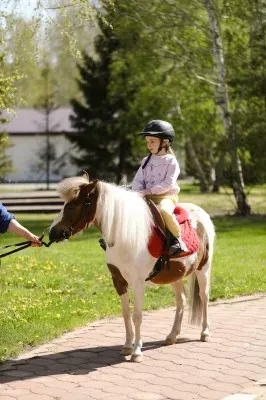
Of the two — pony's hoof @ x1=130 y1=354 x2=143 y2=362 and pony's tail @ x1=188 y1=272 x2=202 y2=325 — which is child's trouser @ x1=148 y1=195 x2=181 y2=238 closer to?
pony's tail @ x1=188 y1=272 x2=202 y2=325

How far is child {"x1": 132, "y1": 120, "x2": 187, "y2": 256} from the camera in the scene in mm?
8141

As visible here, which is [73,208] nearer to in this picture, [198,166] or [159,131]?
[159,131]

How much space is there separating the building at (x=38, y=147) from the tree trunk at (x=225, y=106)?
32.1 m

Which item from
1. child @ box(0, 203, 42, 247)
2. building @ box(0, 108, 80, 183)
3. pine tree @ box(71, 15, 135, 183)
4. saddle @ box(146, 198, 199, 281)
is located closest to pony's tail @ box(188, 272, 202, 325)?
saddle @ box(146, 198, 199, 281)

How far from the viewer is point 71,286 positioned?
502 inches

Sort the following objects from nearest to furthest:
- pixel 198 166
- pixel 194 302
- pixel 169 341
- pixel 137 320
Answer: pixel 137 320
pixel 169 341
pixel 194 302
pixel 198 166

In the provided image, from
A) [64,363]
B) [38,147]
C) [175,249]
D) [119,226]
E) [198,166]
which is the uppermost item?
[38,147]

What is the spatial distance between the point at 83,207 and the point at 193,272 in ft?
5.87

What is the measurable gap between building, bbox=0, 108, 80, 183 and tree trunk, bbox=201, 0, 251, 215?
32119 millimetres

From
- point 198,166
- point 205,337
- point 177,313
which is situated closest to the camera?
point 205,337

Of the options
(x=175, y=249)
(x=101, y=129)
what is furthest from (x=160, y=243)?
(x=101, y=129)

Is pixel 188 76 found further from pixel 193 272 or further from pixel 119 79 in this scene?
pixel 193 272

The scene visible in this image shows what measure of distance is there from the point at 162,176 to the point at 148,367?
6.30ft

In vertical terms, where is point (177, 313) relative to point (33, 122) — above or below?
below
